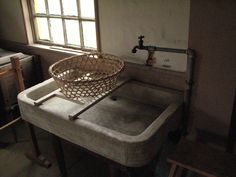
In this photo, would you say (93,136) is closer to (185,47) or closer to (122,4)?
(185,47)

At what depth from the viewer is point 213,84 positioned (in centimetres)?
153

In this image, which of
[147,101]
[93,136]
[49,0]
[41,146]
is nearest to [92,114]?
[93,136]

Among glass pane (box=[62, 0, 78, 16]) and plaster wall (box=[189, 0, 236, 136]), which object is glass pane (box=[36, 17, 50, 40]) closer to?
glass pane (box=[62, 0, 78, 16])

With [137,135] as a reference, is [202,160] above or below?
below

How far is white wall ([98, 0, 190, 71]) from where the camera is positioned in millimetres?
1591

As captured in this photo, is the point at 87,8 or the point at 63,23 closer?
the point at 87,8

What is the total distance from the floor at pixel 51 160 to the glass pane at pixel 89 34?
2.58 ft

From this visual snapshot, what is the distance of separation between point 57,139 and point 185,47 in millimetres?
962

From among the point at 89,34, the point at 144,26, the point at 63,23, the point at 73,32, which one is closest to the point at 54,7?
the point at 63,23

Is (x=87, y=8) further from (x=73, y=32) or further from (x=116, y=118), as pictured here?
(x=116, y=118)

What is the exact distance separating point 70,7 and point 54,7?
177mm

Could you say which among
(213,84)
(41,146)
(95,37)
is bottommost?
(41,146)

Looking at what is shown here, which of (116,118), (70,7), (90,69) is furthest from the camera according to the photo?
(70,7)

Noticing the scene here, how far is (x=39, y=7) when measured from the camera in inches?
90.5
